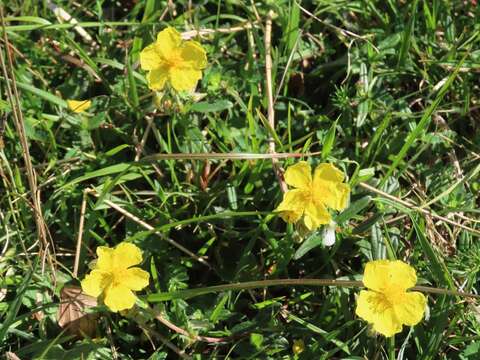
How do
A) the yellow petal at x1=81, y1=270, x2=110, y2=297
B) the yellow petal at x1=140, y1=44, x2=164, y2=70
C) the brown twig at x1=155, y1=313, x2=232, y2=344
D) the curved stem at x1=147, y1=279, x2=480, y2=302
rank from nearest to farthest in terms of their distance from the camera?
the curved stem at x1=147, y1=279, x2=480, y2=302
the yellow petal at x1=81, y1=270, x2=110, y2=297
the brown twig at x1=155, y1=313, x2=232, y2=344
the yellow petal at x1=140, y1=44, x2=164, y2=70

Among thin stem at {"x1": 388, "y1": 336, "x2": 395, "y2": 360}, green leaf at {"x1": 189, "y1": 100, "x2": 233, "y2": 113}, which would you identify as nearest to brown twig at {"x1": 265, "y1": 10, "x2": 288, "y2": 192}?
green leaf at {"x1": 189, "y1": 100, "x2": 233, "y2": 113}

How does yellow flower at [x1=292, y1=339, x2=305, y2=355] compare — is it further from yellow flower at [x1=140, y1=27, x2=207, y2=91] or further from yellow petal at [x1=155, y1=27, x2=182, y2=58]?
yellow petal at [x1=155, y1=27, x2=182, y2=58]

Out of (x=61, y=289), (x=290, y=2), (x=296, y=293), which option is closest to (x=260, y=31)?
(x=290, y=2)

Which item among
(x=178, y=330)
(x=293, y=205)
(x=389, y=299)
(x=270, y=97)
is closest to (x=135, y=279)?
(x=178, y=330)

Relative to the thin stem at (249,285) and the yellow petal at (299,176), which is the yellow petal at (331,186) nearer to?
the yellow petal at (299,176)

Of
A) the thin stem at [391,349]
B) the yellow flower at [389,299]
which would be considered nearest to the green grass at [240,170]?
the thin stem at [391,349]

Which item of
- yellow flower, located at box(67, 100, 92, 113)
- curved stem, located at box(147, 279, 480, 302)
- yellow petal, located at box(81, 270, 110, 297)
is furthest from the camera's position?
yellow flower, located at box(67, 100, 92, 113)

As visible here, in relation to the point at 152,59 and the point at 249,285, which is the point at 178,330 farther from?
the point at 152,59
